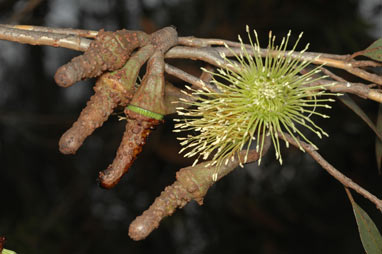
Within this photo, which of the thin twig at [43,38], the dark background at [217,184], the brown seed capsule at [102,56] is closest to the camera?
the brown seed capsule at [102,56]

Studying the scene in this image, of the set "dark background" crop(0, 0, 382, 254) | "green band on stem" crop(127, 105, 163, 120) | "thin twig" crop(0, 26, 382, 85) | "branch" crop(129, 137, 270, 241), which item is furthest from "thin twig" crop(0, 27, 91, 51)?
"dark background" crop(0, 0, 382, 254)

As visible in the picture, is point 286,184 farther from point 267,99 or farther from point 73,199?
point 267,99

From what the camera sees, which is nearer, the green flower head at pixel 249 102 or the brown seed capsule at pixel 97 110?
the brown seed capsule at pixel 97 110

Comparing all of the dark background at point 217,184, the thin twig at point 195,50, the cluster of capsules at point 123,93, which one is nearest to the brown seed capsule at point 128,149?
the cluster of capsules at point 123,93

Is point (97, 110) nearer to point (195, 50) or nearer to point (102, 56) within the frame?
point (102, 56)

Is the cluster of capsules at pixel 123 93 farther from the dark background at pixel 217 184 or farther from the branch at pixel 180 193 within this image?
the dark background at pixel 217 184

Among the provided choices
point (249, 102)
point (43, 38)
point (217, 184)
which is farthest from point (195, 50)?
point (217, 184)
